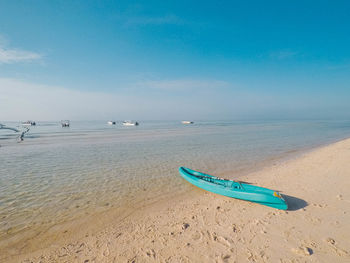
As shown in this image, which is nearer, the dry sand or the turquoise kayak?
the dry sand

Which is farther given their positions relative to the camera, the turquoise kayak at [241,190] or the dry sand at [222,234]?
the turquoise kayak at [241,190]

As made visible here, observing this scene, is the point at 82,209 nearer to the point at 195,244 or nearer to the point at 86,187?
the point at 86,187

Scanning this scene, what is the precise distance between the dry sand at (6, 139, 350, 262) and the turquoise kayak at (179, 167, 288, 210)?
290mm

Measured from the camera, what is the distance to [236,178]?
420 inches

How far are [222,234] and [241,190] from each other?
283 centimetres

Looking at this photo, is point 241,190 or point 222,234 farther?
point 241,190

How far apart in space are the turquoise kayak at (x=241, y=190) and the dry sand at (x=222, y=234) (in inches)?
11.4

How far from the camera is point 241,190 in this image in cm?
741

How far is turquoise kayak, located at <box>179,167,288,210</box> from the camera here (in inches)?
251

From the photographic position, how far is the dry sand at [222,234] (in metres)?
4.37

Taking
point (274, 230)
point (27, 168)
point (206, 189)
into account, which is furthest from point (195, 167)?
point (27, 168)

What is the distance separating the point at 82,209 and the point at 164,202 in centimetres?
377

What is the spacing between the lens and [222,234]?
5125mm

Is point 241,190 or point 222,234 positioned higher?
point 241,190
